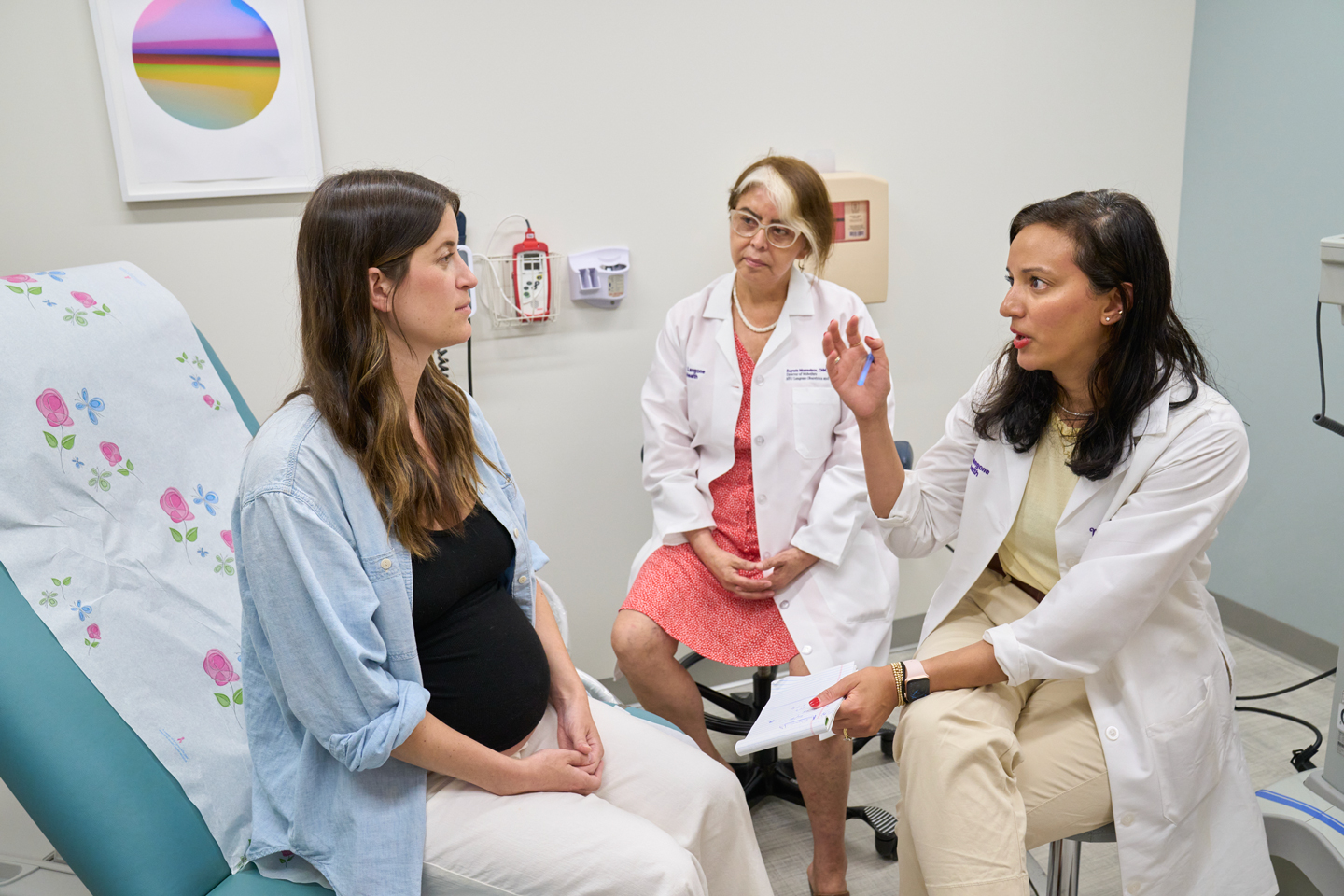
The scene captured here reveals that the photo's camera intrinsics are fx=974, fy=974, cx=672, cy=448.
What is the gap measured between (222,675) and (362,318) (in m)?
0.61

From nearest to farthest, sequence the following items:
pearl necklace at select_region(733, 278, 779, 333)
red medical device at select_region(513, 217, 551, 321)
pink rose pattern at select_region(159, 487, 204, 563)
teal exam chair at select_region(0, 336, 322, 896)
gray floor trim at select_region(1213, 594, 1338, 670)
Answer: teal exam chair at select_region(0, 336, 322, 896) < pink rose pattern at select_region(159, 487, 204, 563) < pearl necklace at select_region(733, 278, 779, 333) < red medical device at select_region(513, 217, 551, 321) < gray floor trim at select_region(1213, 594, 1338, 670)

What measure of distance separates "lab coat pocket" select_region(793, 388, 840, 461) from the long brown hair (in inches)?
39.0

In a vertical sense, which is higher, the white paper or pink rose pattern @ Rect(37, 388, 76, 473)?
pink rose pattern @ Rect(37, 388, 76, 473)

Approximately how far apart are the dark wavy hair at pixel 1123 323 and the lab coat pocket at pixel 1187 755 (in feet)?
1.18

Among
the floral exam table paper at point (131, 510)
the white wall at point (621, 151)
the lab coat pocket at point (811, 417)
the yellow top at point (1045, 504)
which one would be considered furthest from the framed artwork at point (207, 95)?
the yellow top at point (1045, 504)

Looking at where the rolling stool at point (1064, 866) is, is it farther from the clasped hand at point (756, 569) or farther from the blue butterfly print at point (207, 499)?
the blue butterfly print at point (207, 499)

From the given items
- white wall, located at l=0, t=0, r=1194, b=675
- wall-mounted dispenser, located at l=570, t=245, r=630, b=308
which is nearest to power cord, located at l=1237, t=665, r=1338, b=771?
white wall, located at l=0, t=0, r=1194, b=675

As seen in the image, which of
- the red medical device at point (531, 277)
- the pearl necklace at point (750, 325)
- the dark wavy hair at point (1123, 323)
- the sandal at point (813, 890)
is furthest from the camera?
the red medical device at point (531, 277)

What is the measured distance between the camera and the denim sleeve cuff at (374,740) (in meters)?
1.18

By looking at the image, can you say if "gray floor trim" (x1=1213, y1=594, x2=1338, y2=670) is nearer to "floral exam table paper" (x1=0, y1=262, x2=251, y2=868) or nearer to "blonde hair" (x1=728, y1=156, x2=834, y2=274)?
"blonde hair" (x1=728, y1=156, x2=834, y2=274)

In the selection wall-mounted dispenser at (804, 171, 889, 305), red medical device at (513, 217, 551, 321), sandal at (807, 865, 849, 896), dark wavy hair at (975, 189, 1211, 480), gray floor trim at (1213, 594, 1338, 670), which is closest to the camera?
dark wavy hair at (975, 189, 1211, 480)

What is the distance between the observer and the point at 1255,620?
2.83 m

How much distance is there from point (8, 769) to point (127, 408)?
1.88 feet

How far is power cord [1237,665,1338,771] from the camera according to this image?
2.06 meters
